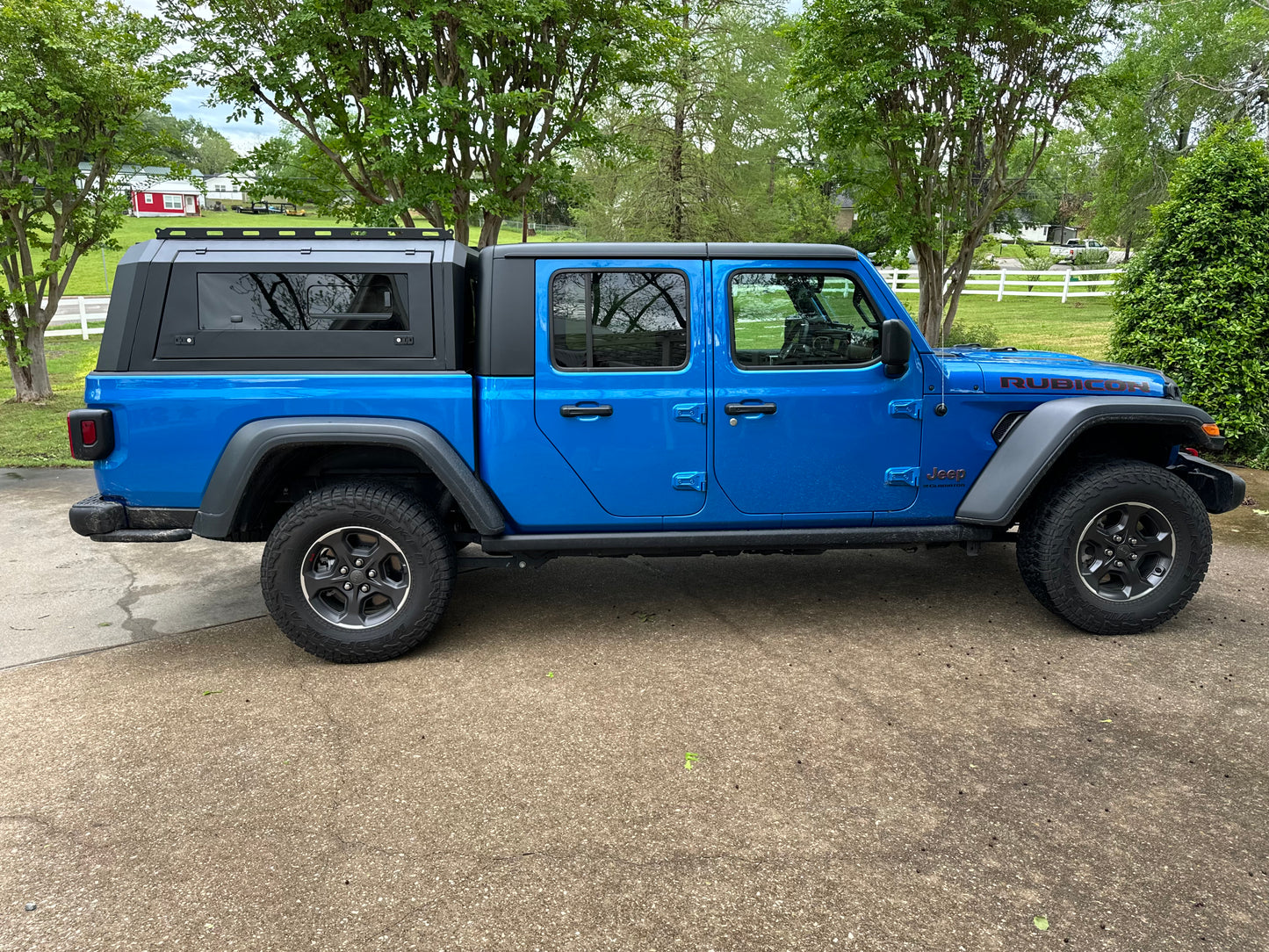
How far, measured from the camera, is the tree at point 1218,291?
7.55m

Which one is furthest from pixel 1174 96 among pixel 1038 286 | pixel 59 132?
pixel 59 132

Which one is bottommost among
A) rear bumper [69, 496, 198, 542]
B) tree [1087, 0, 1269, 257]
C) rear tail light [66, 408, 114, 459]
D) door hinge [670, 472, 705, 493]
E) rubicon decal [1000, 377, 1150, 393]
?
rear bumper [69, 496, 198, 542]

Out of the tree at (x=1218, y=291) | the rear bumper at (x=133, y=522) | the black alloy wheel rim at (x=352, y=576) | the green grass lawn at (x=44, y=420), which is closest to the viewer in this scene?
the rear bumper at (x=133, y=522)

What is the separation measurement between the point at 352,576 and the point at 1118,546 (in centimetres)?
368

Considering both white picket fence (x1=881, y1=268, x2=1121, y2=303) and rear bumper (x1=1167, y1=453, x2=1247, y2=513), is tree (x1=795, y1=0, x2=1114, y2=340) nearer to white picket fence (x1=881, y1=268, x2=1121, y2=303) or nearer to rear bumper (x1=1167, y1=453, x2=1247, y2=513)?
rear bumper (x1=1167, y1=453, x2=1247, y2=513)

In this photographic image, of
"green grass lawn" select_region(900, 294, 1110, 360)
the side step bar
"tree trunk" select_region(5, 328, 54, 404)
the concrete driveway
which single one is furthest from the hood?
"tree trunk" select_region(5, 328, 54, 404)

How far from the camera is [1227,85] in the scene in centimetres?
2305

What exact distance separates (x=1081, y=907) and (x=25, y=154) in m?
12.4

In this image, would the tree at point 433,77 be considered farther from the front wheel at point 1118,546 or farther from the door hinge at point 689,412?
the front wheel at point 1118,546

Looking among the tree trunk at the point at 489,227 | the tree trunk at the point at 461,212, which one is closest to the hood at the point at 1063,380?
the tree trunk at the point at 461,212

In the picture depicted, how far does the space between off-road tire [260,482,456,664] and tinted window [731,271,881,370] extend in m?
1.71

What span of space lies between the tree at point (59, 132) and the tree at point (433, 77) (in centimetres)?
101

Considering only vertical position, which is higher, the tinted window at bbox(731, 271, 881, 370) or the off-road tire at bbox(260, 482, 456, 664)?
the tinted window at bbox(731, 271, 881, 370)

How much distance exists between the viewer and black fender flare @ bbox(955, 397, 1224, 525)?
426 cm
